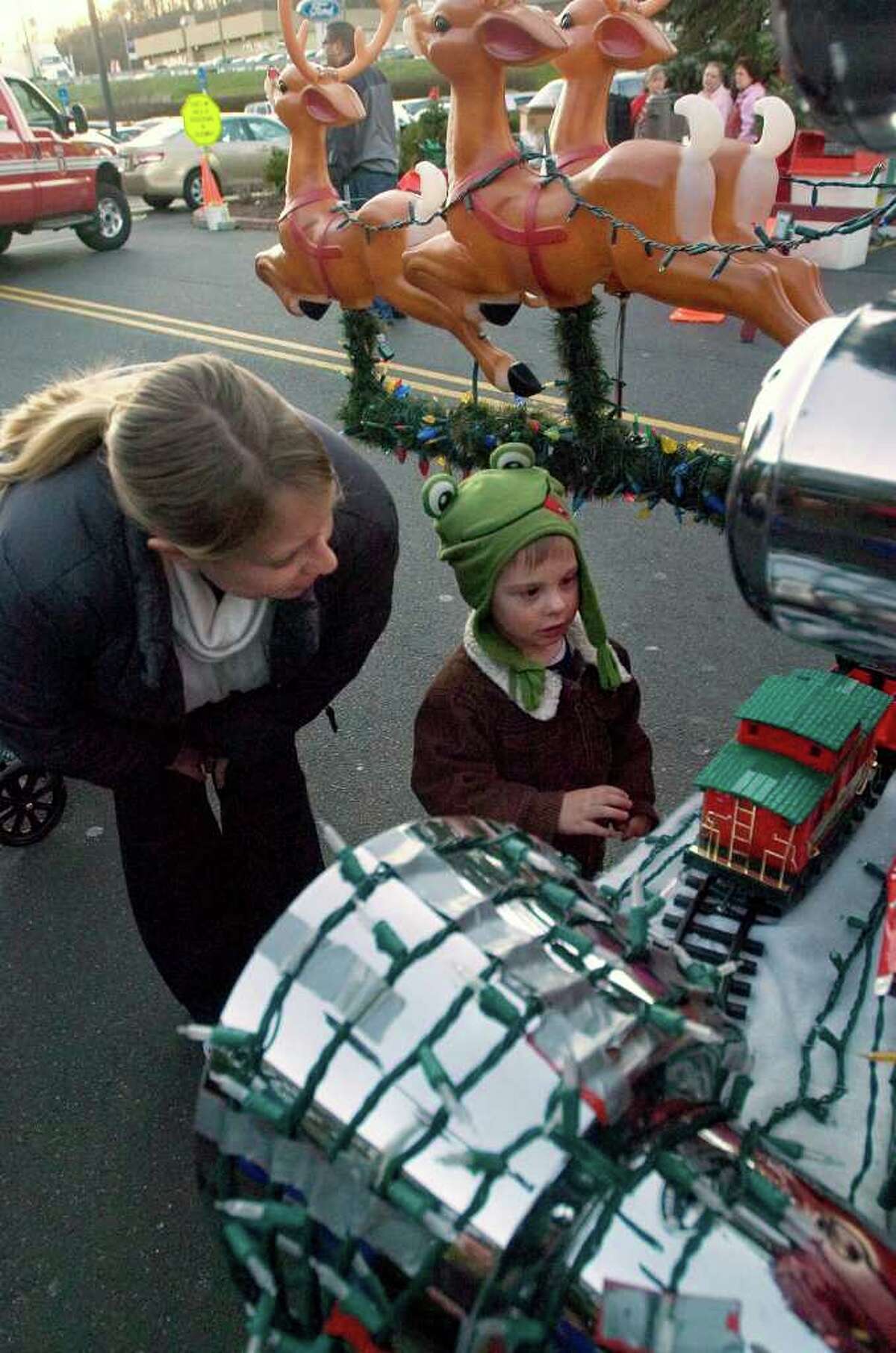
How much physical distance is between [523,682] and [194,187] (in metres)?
14.4

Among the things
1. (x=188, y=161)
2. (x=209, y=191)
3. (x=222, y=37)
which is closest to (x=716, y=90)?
(x=209, y=191)

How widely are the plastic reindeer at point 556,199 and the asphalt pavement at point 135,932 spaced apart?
39 cm

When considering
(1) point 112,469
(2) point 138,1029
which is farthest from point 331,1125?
(2) point 138,1029

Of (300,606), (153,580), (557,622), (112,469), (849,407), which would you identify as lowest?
(557,622)

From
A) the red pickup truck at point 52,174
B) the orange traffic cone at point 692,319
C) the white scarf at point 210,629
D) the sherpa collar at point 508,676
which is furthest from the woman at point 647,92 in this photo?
the white scarf at point 210,629

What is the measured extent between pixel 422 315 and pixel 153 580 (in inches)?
54.5

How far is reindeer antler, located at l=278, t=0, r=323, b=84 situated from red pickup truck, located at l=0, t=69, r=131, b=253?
8.97m

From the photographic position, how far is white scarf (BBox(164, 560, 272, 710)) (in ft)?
5.19

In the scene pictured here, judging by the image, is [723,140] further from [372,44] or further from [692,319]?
[692,319]

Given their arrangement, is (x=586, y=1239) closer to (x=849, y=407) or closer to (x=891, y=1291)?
(x=891, y=1291)

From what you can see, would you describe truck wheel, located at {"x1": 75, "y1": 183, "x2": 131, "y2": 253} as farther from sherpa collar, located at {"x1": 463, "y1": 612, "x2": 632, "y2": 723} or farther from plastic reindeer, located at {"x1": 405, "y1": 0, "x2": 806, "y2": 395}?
sherpa collar, located at {"x1": 463, "y1": 612, "x2": 632, "y2": 723}

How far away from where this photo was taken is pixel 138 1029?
2.31 metres

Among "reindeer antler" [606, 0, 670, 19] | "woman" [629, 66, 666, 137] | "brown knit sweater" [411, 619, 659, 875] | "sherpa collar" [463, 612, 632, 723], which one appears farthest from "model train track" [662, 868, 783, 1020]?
"woman" [629, 66, 666, 137]

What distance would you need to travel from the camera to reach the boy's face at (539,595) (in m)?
1.76
